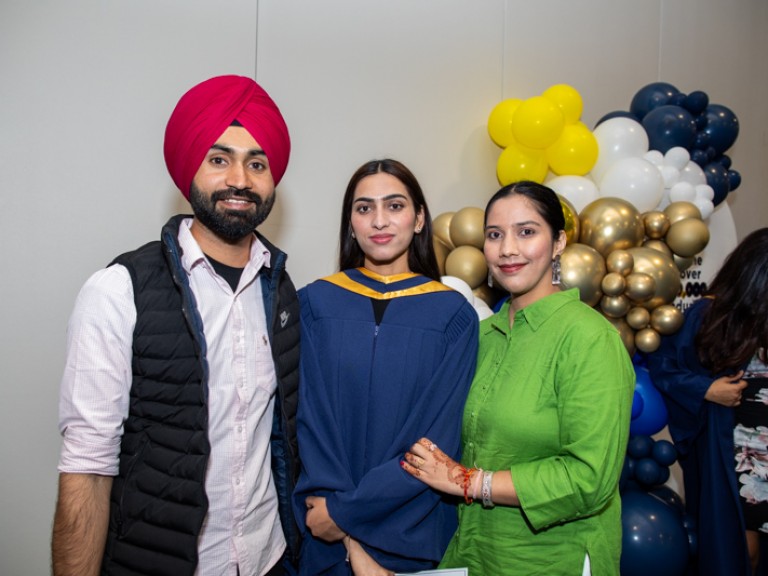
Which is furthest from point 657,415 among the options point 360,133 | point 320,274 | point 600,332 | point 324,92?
point 324,92

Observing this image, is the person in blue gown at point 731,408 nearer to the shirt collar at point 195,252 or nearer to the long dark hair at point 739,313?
the long dark hair at point 739,313

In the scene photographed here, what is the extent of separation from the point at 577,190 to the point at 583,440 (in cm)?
190

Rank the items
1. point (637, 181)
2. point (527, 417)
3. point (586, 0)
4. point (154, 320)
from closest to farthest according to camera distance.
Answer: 1. point (154, 320)
2. point (527, 417)
3. point (637, 181)
4. point (586, 0)

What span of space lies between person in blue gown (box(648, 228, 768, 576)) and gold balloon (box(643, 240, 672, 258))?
40cm

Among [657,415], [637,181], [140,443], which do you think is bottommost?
[657,415]

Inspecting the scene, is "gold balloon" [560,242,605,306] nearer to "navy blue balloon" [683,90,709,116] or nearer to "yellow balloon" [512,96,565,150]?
"yellow balloon" [512,96,565,150]

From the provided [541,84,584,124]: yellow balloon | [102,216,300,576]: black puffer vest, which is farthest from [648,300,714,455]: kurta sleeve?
[102,216,300,576]: black puffer vest

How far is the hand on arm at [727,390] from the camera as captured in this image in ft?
8.20

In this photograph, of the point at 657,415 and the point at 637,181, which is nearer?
the point at 657,415

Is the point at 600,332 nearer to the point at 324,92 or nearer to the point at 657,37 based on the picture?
the point at 324,92

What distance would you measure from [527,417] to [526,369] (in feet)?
0.44

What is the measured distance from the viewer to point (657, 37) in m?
4.17

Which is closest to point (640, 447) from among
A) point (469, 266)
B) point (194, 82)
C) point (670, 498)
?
point (670, 498)

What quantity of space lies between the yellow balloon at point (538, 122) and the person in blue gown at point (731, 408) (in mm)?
1035
